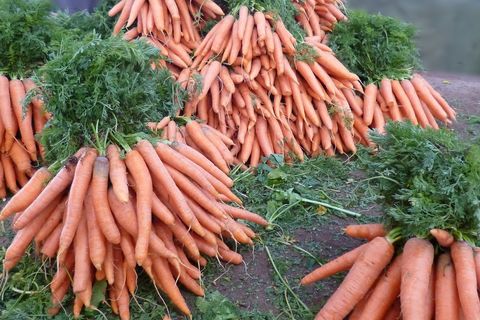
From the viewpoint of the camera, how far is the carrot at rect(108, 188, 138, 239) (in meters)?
2.69

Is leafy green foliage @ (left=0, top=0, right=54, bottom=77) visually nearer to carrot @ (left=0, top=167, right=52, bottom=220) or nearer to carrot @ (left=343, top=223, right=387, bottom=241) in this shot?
carrot @ (left=0, top=167, right=52, bottom=220)

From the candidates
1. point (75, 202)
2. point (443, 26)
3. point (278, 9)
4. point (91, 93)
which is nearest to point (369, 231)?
point (75, 202)

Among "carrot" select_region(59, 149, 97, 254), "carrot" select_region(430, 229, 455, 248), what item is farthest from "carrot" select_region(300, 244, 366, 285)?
"carrot" select_region(59, 149, 97, 254)

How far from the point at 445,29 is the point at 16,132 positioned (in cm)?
399

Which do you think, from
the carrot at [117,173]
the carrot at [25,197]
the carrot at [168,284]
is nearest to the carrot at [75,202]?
the carrot at [117,173]

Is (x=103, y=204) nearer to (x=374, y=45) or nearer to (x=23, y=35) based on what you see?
(x=23, y=35)

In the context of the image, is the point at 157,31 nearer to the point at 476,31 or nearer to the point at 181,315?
the point at 181,315

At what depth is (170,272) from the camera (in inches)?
111

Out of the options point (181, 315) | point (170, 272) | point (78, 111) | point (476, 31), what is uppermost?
point (476, 31)

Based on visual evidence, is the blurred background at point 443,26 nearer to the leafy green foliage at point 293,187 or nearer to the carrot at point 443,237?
the leafy green foliage at point 293,187

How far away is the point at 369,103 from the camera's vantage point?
438 centimetres

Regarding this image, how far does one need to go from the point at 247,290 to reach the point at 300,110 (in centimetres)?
157

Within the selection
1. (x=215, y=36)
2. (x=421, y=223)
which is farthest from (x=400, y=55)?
(x=421, y=223)

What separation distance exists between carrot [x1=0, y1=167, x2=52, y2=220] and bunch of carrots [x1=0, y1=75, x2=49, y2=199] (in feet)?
3.30
